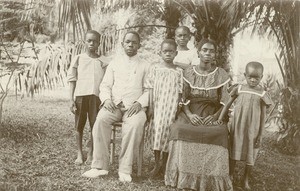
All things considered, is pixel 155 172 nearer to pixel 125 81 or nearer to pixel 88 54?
pixel 125 81

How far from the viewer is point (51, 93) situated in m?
7.56

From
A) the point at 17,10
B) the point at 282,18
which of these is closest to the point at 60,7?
the point at 17,10

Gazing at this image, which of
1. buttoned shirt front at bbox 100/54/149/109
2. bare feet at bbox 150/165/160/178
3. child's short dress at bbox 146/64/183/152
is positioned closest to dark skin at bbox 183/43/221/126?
child's short dress at bbox 146/64/183/152

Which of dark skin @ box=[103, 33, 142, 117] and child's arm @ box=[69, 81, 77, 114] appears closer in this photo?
dark skin @ box=[103, 33, 142, 117]

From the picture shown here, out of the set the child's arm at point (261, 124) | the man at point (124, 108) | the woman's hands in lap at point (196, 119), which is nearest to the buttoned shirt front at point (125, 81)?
the man at point (124, 108)

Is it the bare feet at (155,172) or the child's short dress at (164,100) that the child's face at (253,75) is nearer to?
the child's short dress at (164,100)

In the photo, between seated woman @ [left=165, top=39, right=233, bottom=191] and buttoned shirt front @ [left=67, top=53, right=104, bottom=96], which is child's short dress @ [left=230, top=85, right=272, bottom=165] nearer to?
seated woman @ [left=165, top=39, right=233, bottom=191]

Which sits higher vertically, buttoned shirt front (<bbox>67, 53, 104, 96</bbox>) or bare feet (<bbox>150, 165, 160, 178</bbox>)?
buttoned shirt front (<bbox>67, 53, 104, 96</bbox>)

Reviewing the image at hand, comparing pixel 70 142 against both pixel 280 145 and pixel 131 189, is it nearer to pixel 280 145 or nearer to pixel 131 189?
pixel 131 189

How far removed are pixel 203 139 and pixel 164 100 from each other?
58 centimetres

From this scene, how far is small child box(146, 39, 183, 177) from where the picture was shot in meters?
3.40

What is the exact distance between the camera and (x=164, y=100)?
3.42 m

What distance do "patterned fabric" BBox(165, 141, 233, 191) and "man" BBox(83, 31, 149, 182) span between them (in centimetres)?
46

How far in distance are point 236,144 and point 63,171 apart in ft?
5.28
